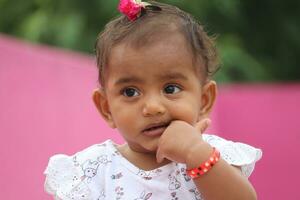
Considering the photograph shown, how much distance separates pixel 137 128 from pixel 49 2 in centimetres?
544

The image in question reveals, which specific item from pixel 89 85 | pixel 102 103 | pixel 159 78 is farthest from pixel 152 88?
pixel 89 85

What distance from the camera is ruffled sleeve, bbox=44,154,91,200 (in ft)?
5.94

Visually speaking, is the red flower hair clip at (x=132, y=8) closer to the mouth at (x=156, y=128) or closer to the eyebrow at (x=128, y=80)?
the eyebrow at (x=128, y=80)

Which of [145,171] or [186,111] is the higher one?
[186,111]

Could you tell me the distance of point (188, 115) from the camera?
67.6 inches

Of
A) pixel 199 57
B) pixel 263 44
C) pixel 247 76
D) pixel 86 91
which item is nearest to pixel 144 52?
pixel 199 57

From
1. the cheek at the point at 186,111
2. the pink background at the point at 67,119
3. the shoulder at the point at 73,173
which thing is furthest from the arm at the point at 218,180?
the pink background at the point at 67,119

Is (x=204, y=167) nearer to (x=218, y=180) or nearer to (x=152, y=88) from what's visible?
(x=218, y=180)

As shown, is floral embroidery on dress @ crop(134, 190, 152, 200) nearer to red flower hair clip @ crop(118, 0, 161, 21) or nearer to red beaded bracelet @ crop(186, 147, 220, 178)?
red beaded bracelet @ crop(186, 147, 220, 178)

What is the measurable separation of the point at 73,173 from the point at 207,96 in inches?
14.6

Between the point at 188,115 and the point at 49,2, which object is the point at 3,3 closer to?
the point at 49,2

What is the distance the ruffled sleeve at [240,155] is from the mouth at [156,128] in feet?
0.55

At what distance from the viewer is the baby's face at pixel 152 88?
1697 mm

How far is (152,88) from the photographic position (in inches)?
67.2
